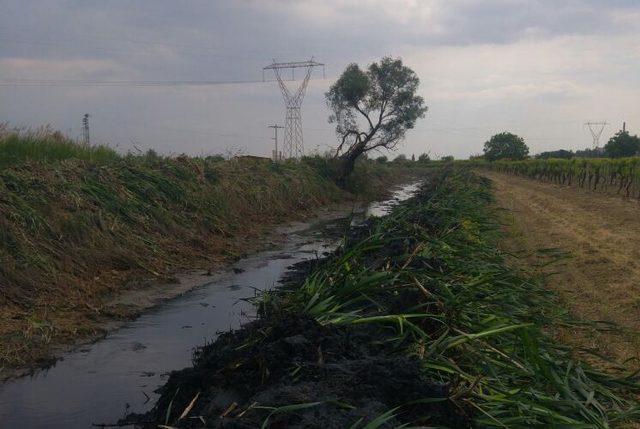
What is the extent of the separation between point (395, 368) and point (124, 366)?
2.76m

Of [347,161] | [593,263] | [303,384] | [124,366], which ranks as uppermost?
[347,161]

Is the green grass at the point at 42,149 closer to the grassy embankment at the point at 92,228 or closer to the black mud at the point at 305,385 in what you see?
the grassy embankment at the point at 92,228

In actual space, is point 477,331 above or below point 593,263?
above

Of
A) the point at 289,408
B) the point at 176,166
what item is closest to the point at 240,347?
the point at 289,408

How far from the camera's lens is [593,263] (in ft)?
29.9

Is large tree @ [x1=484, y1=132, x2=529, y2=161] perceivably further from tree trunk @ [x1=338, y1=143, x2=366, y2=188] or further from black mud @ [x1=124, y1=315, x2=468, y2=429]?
black mud @ [x1=124, y1=315, x2=468, y2=429]

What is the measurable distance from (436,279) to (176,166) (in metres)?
10.2

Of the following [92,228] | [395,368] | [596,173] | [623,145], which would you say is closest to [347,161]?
[596,173]

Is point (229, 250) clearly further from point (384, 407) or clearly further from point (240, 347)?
point (384, 407)

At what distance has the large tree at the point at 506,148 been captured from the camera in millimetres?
81938

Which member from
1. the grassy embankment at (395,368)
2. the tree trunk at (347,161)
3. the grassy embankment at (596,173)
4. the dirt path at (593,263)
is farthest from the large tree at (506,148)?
the grassy embankment at (395,368)

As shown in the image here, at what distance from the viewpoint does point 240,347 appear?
13.4 feet

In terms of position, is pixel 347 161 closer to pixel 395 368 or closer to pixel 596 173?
pixel 596 173

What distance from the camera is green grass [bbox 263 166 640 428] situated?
10.9 ft
